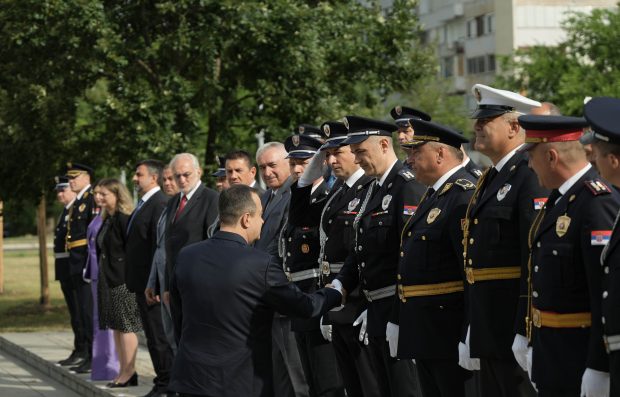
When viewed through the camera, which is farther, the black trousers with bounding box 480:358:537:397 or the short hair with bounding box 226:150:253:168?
the short hair with bounding box 226:150:253:168

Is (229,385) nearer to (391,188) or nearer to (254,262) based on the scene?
(254,262)

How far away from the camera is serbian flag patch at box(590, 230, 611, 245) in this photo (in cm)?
549

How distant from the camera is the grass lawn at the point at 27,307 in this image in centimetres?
2122

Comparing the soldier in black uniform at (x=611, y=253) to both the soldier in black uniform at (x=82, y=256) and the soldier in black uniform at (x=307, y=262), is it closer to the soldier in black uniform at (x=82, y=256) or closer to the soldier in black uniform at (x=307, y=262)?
the soldier in black uniform at (x=307, y=262)

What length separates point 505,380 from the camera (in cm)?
664

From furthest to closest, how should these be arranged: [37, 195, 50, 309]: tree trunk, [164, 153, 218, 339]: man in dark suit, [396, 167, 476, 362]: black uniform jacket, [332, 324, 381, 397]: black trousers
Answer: [37, 195, 50, 309]: tree trunk, [164, 153, 218, 339]: man in dark suit, [332, 324, 381, 397]: black trousers, [396, 167, 476, 362]: black uniform jacket

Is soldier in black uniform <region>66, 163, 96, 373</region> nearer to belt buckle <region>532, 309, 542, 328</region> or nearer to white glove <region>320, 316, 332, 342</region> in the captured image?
white glove <region>320, 316, 332, 342</region>

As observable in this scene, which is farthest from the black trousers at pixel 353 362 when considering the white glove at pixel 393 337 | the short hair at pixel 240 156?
the short hair at pixel 240 156

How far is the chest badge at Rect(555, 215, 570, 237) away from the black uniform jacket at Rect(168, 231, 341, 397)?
1.71 metres

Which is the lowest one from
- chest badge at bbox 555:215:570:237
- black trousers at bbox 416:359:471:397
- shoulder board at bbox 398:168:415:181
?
black trousers at bbox 416:359:471:397

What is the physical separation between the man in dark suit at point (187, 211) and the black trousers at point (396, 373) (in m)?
3.77

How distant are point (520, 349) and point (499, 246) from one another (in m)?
0.62

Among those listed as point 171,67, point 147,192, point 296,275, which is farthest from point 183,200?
point 171,67

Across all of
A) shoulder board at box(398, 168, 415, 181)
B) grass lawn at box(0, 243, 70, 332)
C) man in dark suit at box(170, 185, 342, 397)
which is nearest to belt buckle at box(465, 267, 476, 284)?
man in dark suit at box(170, 185, 342, 397)
